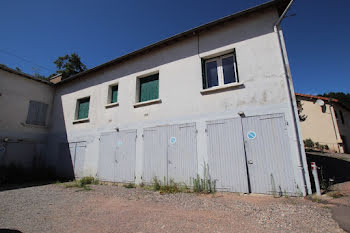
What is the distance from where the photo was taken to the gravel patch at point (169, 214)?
10.2ft

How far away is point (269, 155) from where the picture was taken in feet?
17.0

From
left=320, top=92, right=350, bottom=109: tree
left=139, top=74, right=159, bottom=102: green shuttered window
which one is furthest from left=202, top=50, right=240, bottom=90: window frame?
left=320, top=92, right=350, bottom=109: tree

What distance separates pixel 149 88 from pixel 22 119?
346 inches

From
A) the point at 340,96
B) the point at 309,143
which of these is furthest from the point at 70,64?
the point at 340,96

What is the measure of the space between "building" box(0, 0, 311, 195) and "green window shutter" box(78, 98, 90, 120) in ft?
1.85

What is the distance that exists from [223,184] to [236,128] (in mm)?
1972

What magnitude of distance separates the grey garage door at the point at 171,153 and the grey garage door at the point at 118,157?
80cm

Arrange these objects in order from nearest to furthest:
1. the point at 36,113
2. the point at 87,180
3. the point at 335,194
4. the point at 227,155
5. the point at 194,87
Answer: the point at 335,194, the point at 227,155, the point at 194,87, the point at 87,180, the point at 36,113

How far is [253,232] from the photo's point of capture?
113 inches

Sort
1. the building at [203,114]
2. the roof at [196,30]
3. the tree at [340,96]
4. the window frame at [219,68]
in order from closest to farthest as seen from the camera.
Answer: the building at [203,114] < the roof at [196,30] < the window frame at [219,68] < the tree at [340,96]

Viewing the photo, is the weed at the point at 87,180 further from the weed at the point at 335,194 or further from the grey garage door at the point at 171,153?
the weed at the point at 335,194

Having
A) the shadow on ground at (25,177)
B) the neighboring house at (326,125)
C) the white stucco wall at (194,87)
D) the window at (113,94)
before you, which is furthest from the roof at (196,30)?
the neighboring house at (326,125)

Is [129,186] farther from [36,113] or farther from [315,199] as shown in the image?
[36,113]

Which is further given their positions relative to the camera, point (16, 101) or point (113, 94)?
point (16, 101)
